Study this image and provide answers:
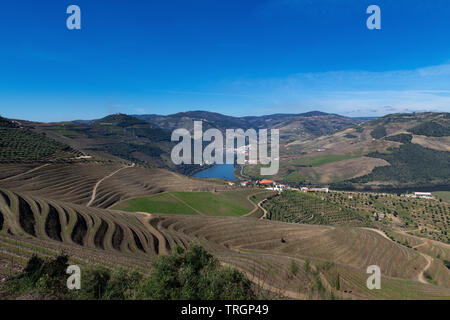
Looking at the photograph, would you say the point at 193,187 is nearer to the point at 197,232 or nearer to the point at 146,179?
the point at 146,179

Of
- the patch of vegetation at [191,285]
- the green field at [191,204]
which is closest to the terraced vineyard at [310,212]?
the green field at [191,204]

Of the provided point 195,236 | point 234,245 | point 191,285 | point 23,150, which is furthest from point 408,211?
point 23,150

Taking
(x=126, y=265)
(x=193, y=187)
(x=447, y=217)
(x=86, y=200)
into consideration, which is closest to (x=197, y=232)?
(x=126, y=265)

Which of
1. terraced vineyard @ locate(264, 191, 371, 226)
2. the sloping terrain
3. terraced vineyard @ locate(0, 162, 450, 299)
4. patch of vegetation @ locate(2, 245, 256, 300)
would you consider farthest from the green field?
patch of vegetation @ locate(2, 245, 256, 300)

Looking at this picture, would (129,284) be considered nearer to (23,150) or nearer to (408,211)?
(23,150)

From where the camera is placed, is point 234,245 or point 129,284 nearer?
point 129,284

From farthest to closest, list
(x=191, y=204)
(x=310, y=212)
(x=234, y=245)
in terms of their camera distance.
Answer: (x=310, y=212) < (x=191, y=204) < (x=234, y=245)
